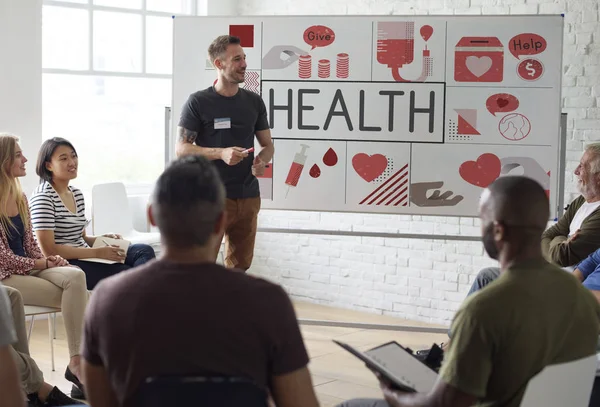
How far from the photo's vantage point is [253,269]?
6.96m

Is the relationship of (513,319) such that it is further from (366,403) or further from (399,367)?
(366,403)

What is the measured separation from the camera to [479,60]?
4.76 m

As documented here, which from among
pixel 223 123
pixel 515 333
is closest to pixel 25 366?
pixel 223 123

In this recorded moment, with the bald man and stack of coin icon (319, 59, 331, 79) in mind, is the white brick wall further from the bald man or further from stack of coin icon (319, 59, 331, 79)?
the bald man

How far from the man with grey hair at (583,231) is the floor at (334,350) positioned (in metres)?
0.84

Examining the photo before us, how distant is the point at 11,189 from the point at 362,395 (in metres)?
2.01

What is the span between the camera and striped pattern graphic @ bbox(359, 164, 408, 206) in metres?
4.87

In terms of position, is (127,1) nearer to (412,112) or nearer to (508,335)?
(412,112)

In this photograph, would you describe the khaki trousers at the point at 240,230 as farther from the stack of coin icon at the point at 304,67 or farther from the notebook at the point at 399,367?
the notebook at the point at 399,367

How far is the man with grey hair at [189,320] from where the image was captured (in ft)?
4.95

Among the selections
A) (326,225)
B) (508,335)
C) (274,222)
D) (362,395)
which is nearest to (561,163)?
(362,395)

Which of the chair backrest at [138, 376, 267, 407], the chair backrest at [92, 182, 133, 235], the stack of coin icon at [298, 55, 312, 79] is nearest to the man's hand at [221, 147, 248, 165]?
the stack of coin icon at [298, 55, 312, 79]

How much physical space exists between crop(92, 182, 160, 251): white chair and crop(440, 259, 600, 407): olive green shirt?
3974 millimetres

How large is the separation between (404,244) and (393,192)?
4.13 feet
